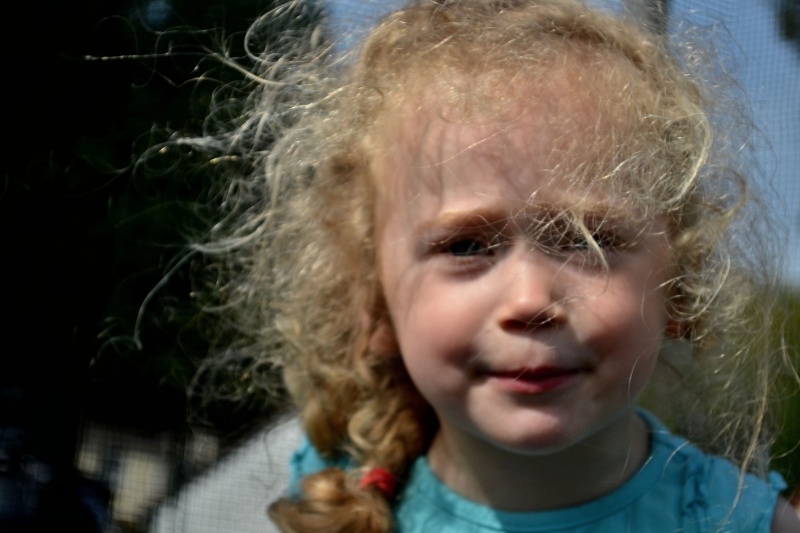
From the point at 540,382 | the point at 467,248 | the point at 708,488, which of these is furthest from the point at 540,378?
the point at 708,488

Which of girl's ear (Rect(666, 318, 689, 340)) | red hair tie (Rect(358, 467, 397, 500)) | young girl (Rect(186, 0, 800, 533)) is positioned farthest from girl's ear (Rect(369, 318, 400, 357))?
girl's ear (Rect(666, 318, 689, 340))

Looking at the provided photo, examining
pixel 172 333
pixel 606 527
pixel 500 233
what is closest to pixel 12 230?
pixel 172 333

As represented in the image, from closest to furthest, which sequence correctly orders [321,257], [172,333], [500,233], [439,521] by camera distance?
1. [500,233]
2. [439,521]
3. [321,257]
4. [172,333]

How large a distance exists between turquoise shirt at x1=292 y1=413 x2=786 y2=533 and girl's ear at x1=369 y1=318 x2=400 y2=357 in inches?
5.3

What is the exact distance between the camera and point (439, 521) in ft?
2.84

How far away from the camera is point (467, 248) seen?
75 cm

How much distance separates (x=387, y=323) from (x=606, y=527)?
0.86ft

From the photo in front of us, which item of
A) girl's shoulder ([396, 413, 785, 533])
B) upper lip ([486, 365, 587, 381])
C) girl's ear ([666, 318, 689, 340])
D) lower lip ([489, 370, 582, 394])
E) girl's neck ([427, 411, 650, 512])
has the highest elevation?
upper lip ([486, 365, 587, 381])

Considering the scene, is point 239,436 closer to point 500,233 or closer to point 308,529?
point 308,529

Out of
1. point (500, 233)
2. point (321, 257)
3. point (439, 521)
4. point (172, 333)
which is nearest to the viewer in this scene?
point (500, 233)

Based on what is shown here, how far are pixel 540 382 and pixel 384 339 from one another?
Answer: 0.73 feet

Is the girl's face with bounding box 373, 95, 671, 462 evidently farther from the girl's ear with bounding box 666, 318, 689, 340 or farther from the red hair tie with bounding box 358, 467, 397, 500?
the red hair tie with bounding box 358, 467, 397, 500

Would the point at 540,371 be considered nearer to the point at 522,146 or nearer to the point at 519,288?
the point at 519,288

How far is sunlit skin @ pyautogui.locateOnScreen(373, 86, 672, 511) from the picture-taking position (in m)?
0.71
